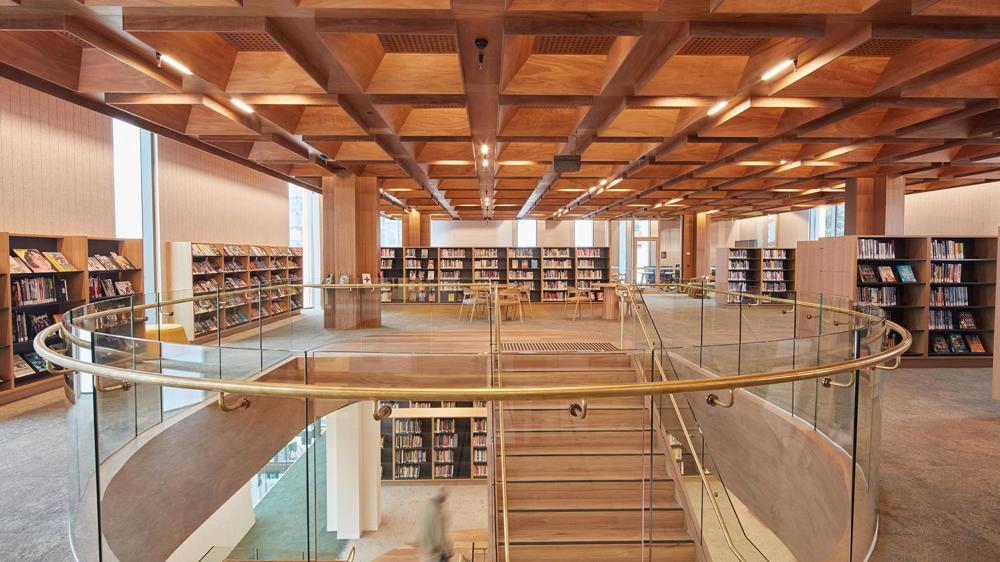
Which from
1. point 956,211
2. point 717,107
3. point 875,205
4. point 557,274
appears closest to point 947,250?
point 875,205

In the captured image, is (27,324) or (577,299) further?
(577,299)

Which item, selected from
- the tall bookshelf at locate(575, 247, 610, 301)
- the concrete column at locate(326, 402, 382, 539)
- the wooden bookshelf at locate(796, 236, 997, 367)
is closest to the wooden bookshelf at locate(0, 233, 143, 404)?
the concrete column at locate(326, 402, 382, 539)

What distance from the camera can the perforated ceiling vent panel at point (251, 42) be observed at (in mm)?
3896

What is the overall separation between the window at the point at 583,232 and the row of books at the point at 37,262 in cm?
1595

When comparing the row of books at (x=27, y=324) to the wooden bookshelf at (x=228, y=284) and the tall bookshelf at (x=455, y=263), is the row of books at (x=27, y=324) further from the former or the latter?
the tall bookshelf at (x=455, y=263)

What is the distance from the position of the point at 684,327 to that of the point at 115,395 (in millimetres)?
6420

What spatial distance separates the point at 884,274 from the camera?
289 inches

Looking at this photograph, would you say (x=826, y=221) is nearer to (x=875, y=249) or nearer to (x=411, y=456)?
(x=875, y=249)

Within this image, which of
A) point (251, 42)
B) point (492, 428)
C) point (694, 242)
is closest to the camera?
point (492, 428)

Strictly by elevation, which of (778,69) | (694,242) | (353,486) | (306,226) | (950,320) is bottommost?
(353,486)

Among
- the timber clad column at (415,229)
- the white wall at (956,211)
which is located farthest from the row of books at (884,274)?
the timber clad column at (415,229)

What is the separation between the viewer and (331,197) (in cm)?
908

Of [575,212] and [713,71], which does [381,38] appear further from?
[575,212]

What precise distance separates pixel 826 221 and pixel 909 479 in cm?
1693
